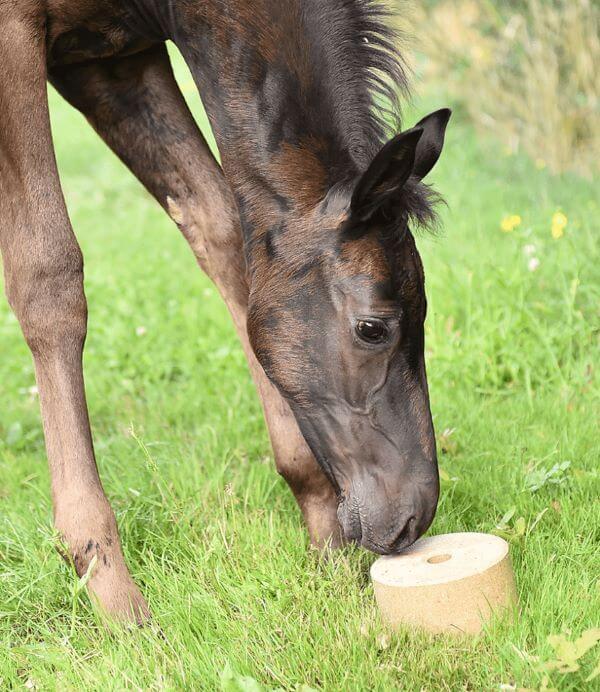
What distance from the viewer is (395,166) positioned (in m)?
2.50

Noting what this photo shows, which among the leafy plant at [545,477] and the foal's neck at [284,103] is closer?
the foal's neck at [284,103]

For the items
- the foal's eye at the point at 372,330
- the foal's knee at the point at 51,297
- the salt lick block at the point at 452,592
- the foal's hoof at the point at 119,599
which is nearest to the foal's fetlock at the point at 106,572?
the foal's hoof at the point at 119,599

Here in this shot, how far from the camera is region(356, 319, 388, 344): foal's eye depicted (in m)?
2.60

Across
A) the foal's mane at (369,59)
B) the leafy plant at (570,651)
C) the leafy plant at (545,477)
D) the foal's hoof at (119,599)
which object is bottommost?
the foal's hoof at (119,599)

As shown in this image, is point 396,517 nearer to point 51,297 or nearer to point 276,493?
point 276,493

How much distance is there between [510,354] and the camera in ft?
14.2

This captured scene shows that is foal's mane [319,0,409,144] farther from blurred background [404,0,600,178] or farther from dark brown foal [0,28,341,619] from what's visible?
blurred background [404,0,600,178]

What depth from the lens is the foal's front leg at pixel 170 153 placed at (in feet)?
10.9

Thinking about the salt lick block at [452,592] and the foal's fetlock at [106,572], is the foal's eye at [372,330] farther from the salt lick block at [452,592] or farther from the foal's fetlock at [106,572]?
the foal's fetlock at [106,572]

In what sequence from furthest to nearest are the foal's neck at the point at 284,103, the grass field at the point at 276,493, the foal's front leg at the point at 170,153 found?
the foal's front leg at the point at 170,153, the foal's neck at the point at 284,103, the grass field at the point at 276,493

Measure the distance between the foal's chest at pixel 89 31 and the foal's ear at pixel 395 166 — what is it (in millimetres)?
1171

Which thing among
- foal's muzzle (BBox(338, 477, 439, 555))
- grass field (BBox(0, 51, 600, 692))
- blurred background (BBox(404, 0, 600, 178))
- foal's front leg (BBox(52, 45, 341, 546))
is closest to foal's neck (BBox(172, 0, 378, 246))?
foal's front leg (BBox(52, 45, 341, 546))

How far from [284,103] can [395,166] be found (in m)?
0.51

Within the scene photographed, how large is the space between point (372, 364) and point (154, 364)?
2.65 meters
